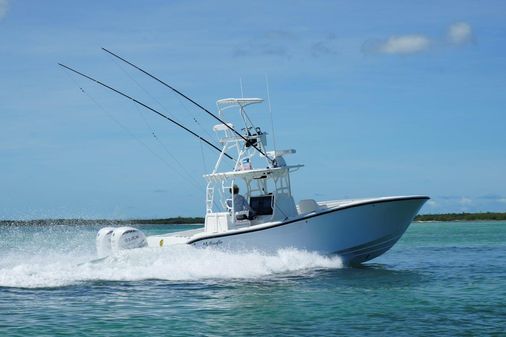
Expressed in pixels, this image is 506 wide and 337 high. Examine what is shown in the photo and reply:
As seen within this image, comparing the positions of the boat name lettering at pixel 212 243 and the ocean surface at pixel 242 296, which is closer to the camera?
the ocean surface at pixel 242 296

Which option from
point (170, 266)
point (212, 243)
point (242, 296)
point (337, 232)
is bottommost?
point (242, 296)

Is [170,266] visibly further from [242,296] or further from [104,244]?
[242,296]

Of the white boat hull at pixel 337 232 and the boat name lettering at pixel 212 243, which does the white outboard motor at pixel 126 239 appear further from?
the boat name lettering at pixel 212 243

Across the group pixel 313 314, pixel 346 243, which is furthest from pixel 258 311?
pixel 346 243

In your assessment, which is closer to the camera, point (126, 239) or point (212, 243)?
point (212, 243)

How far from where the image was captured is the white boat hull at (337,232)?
71.3ft

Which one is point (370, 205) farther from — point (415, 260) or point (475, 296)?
point (415, 260)

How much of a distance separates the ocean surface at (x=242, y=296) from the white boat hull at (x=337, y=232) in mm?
333

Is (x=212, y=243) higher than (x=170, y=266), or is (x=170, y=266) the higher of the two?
(x=212, y=243)

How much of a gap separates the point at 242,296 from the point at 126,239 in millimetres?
5575

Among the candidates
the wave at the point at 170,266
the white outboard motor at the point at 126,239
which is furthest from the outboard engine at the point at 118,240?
the wave at the point at 170,266

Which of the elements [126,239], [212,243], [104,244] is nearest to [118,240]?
[126,239]

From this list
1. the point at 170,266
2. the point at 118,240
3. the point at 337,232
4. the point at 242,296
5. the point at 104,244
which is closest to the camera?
the point at 242,296

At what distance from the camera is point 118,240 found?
22.1 m
